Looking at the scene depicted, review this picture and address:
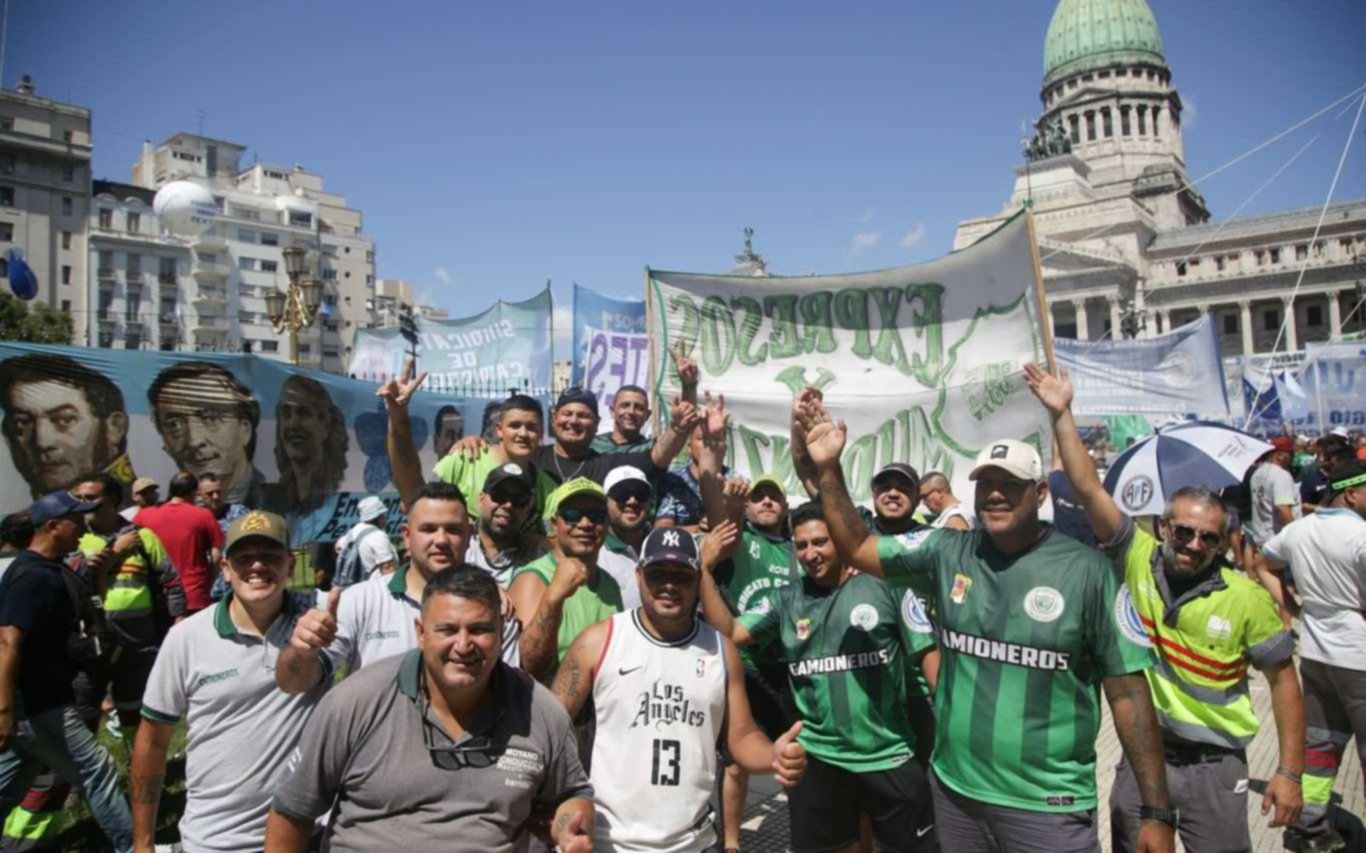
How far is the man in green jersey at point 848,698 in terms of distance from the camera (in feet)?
11.8

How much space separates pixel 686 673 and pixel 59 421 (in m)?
7.97

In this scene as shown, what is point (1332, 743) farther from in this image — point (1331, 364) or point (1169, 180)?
point (1169, 180)

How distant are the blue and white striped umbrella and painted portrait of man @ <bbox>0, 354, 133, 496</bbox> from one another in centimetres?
884

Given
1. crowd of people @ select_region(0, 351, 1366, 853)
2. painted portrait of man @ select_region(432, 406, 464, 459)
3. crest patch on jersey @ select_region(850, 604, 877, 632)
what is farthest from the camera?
painted portrait of man @ select_region(432, 406, 464, 459)

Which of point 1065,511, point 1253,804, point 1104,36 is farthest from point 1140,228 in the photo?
point 1253,804

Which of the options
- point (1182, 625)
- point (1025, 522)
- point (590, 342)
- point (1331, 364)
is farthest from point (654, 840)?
point (1331, 364)

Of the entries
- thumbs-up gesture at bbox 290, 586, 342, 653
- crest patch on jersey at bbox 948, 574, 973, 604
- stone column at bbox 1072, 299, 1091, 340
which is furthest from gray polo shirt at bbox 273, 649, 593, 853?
stone column at bbox 1072, 299, 1091, 340

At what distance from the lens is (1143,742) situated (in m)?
2.96

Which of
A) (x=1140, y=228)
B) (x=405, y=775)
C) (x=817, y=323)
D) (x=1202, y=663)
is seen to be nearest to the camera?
(x=405, y=775)

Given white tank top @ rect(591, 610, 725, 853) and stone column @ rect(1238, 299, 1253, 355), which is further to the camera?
stone column @ rect(1238, 299, 1253, 355)

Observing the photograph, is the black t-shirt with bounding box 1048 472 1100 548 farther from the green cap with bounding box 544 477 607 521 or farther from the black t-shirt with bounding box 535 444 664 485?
the green cap with bounding box 544 477 607 521

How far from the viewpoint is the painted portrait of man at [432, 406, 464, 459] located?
12.9m

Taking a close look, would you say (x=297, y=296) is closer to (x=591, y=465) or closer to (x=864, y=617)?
(x=591, y=465)

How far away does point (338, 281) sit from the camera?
86000 millimetres
